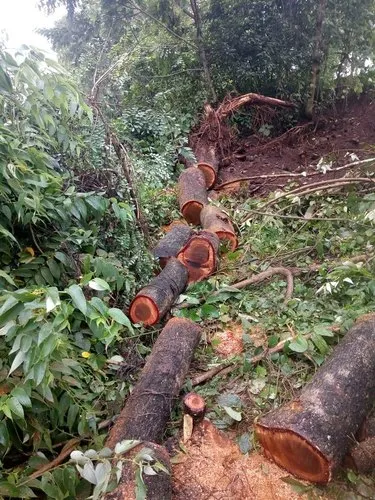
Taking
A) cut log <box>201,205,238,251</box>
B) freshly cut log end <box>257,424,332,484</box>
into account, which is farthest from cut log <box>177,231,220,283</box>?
freshly cut log end <box>257,424,332,484</box>

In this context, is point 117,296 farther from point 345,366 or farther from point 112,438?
point 345,366

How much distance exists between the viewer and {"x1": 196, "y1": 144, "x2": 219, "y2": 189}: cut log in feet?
20.0

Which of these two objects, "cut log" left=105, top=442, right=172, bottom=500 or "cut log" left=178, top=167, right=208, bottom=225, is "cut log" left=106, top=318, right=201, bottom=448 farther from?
"cut log" left=178, top=167, right=208, bottom=225

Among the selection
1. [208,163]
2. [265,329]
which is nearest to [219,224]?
[265,329]


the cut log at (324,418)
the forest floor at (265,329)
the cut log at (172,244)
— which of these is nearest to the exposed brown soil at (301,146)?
the forest floor at (265,329)

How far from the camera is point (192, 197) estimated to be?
517 centimetres

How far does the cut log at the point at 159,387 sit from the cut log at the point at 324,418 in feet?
1.89

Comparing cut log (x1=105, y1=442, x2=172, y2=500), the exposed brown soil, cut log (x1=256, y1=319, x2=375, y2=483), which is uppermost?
cut log (x1=105, y1=442, x2=172, y2=500)

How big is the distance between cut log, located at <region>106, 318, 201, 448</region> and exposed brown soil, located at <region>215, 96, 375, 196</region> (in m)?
3.37

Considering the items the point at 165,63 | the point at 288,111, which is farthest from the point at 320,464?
the point at 165,63

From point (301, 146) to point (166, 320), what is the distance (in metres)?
4.70

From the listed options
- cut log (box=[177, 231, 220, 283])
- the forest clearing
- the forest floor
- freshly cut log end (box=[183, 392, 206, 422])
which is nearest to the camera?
the forest clearing

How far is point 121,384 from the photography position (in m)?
2.55

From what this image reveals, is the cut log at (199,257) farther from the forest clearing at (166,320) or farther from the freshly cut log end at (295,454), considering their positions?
the freshly cut log end at (295,454)
